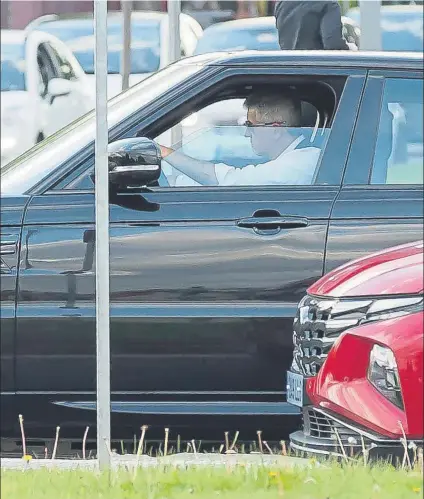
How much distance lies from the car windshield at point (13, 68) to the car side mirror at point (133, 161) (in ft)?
32.3

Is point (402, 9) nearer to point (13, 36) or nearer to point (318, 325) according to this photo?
point (13, 36)

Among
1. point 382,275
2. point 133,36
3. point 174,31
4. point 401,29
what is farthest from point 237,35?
point 382,275

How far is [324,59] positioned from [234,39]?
10031 millimetres

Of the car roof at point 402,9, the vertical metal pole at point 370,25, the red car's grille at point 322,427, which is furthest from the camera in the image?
the car roof at point 402,9

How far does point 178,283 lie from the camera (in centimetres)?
500

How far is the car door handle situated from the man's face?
13.0 inches

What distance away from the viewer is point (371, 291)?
4324 mm

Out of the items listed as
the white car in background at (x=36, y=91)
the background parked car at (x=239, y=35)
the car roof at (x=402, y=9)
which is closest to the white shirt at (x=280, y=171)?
the background parked car at (x=239, y=35)

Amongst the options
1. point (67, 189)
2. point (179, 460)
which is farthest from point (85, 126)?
point (179, 460)

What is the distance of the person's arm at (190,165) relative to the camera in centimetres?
524

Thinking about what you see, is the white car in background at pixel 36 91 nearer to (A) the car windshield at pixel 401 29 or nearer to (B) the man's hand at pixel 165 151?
(A) the car windshield at pixel 401 29

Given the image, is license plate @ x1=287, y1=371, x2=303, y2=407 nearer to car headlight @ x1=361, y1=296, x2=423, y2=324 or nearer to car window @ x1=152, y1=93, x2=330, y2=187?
car headlight @ x1=361, y1=296, x2=423, y2=324

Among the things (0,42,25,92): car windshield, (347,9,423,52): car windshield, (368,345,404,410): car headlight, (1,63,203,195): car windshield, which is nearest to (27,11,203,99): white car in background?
(0,42,25,92): car windshield

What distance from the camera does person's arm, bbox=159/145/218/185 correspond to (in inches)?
206
